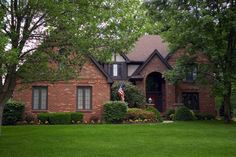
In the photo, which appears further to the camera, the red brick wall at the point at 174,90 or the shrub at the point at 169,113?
the red brick wall at the point at 174,90

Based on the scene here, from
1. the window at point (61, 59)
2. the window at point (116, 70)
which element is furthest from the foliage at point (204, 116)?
the window at point (61, 59)

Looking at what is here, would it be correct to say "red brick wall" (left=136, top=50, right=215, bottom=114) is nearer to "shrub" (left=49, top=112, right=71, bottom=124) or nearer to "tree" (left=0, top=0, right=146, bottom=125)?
"shrub" (left=49, top=112, right=71, bottom=124)

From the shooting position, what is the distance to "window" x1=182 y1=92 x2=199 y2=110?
133 ft

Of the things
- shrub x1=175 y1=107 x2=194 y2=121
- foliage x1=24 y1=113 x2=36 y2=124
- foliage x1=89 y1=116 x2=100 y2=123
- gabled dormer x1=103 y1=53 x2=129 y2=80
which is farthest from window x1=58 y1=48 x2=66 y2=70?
gabled dormer x1=103 y1=53 x2=129 y2=80

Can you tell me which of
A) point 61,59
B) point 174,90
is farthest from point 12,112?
point 174,90

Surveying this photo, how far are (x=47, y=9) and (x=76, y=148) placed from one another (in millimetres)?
5758

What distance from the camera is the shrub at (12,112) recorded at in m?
28.6

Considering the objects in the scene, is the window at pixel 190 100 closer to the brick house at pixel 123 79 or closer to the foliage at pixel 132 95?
the brick house at pixel 123 79

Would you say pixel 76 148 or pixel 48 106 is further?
pixel 48 106

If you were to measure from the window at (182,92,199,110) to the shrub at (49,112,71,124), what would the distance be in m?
15.0

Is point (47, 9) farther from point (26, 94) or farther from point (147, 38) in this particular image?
point (147, 38)

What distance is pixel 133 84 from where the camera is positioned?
39750 mm

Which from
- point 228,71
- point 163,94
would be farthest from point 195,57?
point 163,94

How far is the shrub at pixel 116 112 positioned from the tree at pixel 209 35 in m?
5.87
